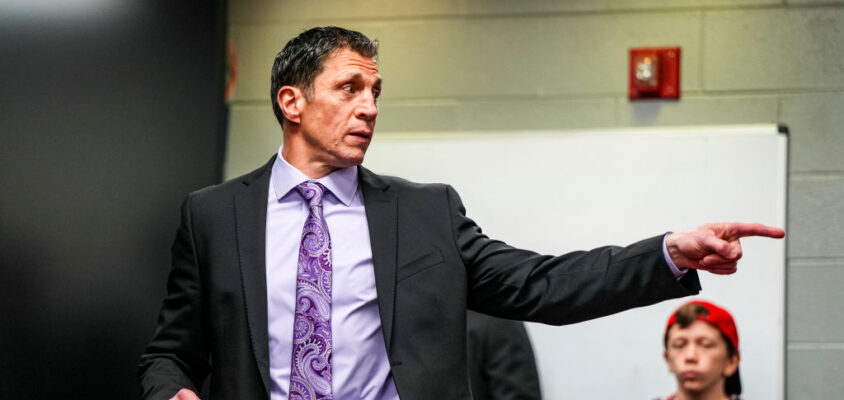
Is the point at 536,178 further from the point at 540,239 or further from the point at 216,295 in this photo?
the point at 216,295

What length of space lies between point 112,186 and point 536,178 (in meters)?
1.35

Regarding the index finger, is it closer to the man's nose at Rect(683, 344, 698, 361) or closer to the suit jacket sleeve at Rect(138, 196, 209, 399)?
the suit jacket sleeve at Rect(138, 196, 209, 399)

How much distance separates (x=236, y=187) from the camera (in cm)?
189

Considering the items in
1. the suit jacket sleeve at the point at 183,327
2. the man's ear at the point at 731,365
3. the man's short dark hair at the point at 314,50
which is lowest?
the man's ear at the point at 731,365

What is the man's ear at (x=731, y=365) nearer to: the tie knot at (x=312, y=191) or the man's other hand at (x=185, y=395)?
the tie knot at (x=312, y=191)

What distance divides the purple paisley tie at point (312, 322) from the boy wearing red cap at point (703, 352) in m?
1.52

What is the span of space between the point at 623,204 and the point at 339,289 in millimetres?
1819

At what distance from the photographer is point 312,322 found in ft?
5.71

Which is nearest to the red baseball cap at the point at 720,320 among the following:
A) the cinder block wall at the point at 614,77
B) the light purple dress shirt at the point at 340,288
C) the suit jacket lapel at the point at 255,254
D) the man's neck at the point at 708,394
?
the man's neck at the point at 708,394

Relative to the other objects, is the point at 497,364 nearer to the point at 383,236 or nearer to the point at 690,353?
the point at 690,353

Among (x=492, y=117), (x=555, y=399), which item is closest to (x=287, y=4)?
(x=492, y=117)

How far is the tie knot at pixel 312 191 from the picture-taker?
73.0 inches

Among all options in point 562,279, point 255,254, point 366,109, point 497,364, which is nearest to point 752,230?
point 562,279

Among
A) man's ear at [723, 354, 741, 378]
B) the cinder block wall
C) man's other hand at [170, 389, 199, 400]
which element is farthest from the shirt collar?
the cinder block wall
